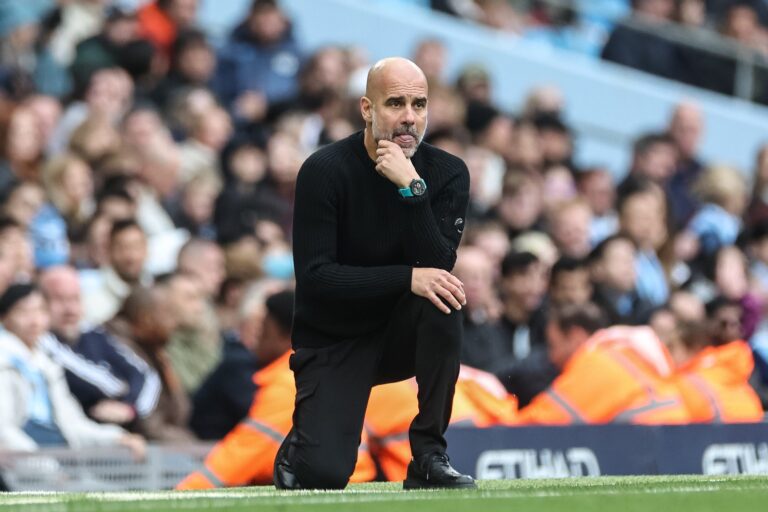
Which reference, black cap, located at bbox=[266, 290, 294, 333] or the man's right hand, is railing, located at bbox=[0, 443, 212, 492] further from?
the man's right hand

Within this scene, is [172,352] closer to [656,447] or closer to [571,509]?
[656,447]

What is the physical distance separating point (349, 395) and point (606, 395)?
8.82 ft

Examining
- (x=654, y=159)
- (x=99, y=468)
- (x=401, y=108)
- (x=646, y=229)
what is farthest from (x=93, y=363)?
(x=654, y=159)

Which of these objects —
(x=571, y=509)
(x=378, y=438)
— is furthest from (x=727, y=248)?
(x=571, y=509)

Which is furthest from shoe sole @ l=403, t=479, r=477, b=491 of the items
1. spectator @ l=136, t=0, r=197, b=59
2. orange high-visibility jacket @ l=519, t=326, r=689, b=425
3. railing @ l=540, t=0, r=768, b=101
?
railing @ l=540, t=0, r=768, b=101

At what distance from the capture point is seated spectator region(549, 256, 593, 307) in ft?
38.0

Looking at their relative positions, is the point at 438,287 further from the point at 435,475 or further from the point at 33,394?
the point at 33,394

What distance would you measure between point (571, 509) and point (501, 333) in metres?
6.07

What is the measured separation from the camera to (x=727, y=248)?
14203 millimetres

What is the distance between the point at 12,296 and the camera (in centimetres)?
934

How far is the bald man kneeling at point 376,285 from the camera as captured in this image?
645 cm

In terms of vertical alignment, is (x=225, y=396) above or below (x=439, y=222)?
below

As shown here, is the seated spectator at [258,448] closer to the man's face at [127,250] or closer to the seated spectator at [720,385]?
the seated spectator at [720,385]

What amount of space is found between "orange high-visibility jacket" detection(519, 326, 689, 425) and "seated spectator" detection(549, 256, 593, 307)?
7.31ft
